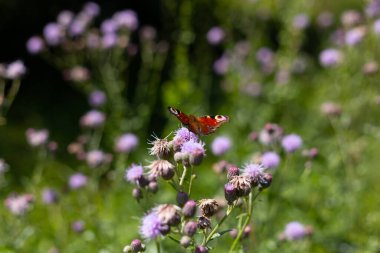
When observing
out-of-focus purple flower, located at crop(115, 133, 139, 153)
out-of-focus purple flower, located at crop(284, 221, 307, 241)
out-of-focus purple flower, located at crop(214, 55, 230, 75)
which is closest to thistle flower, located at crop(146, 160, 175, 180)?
out-of-focus purple flower, located at crop(284, 221, 307, 241)


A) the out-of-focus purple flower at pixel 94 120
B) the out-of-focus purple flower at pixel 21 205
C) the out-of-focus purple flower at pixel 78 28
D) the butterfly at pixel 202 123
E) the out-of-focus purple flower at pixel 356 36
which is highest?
the out-of-focus purple flower at pixel 78 28

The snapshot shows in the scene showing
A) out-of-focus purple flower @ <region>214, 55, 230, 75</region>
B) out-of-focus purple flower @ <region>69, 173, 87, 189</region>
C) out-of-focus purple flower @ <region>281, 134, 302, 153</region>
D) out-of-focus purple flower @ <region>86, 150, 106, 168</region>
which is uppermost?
out-of-focus purple flower @ <region>214, 55, 230, 75</region>

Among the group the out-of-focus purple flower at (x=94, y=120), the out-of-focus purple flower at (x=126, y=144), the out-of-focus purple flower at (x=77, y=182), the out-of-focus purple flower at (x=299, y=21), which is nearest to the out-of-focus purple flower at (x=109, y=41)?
the out-of-focus purple flower at (x=94, y=120)

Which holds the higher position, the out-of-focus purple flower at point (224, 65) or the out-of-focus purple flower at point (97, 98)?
the out-of-focus purple flower at point (224, 65)

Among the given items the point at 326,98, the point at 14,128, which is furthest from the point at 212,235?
the point at 14,128

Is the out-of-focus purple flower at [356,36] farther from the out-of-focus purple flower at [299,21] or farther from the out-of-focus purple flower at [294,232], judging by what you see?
the out-of-focus purple flower at [294,232]

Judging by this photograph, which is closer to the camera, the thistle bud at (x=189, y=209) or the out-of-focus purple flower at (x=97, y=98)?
the thistle bud at (x=189, y=209)

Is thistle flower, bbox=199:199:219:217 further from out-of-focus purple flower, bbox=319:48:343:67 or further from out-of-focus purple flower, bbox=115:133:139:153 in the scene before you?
out-of-focus purple flower, bbox=319:48:343:67

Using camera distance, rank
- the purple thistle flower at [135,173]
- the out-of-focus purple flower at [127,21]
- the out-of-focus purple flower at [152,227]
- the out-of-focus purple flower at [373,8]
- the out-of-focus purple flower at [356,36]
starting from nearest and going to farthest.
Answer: the out-of-focus purple flower at [152,227] → the purple thistle flower at [135,173] → the out-of-focus purple flower at [356,36] → the out-of-focus purple flower at [373,8] → the out-of-focus purple flower at [127,21]
